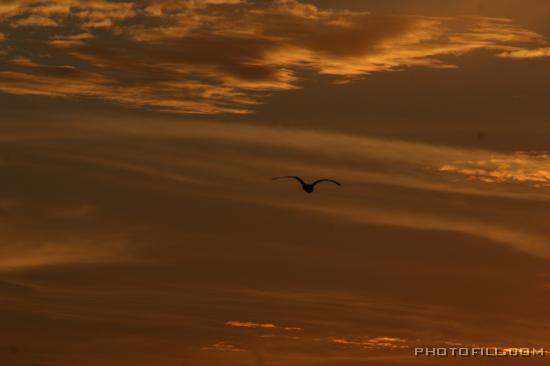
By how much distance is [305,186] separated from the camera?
623 feet
